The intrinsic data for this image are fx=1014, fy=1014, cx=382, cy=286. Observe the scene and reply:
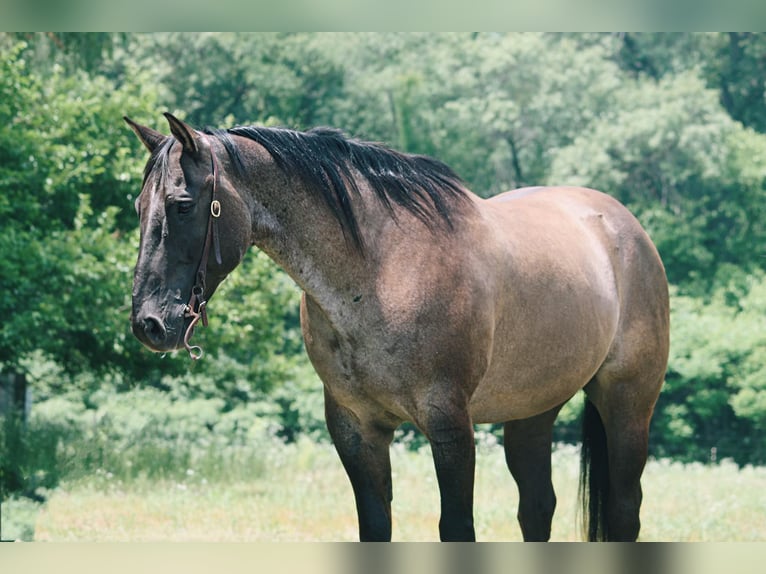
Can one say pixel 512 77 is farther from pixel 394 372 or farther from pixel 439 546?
pixel 439 546

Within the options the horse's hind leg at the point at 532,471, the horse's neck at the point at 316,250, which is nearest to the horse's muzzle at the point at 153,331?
the horse's neck at the point at 316,250

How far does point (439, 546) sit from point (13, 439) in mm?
10515

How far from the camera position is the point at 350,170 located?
3758 millimetres

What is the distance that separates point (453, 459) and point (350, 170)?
3.68ft

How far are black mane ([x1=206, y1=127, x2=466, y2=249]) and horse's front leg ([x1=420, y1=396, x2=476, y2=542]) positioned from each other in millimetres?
669

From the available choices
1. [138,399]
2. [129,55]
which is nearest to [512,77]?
[129,55]

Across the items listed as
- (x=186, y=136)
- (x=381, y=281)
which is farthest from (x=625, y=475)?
(x=186, y=136)

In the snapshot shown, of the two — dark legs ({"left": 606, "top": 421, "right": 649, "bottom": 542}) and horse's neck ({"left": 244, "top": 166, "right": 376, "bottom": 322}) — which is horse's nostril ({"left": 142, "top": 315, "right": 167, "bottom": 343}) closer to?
horse's neck ({"left": 244, "top": 166, "right": 376, "bottom": 322})

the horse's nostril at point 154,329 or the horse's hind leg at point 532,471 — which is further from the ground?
the horse's nostril at point 154,329

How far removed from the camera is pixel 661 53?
→ 1902cm

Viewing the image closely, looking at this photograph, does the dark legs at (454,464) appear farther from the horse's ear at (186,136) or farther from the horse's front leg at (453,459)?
the horse's ear at (186,136)

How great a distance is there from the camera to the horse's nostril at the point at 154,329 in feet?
10.5

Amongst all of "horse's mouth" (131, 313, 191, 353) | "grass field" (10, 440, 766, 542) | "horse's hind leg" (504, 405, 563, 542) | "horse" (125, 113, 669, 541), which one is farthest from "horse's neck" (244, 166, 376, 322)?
"grass field" (10, 440, 766, 542)

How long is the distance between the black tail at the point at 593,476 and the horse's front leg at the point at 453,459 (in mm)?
1472
